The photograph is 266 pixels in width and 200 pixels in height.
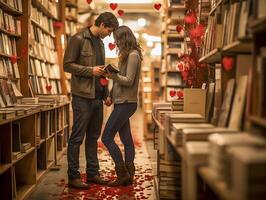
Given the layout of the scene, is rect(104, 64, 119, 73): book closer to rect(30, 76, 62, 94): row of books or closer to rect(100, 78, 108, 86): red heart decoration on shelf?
rect(100, 78, 108, 86): red heart decoration on shelf

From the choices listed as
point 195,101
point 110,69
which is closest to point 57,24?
point 110,69

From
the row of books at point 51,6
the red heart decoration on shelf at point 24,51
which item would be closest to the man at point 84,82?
the red heart decoration on shelf at point 24,51

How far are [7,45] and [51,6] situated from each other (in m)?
2.19

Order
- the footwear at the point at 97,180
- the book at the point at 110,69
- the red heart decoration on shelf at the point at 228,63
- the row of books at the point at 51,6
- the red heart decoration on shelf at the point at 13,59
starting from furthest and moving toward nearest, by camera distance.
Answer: the row of books at the point at 51,6 → the red heart decoration on shelf at the point at 13,59 → the footwear at the point at 97,180 → the book at the point at 110,69 → the red heart decoration on shelf at the point at 228,63

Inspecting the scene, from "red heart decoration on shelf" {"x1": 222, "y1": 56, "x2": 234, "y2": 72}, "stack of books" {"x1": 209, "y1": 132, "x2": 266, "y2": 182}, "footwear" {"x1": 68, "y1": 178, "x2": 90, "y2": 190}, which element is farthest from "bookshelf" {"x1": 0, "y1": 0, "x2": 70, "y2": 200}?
"stack of books" {"x1": 209, "y1": 132, "x2": 266, "y2": 182}

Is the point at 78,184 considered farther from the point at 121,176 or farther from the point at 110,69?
the point at 110,69

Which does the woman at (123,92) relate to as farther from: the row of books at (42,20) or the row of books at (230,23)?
the row of books at (42,20)

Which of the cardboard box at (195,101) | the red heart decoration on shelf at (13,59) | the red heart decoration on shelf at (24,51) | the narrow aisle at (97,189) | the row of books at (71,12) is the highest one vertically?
the row of books at (71,12)

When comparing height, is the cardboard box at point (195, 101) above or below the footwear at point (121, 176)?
above

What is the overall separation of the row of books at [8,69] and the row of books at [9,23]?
1.16 feet

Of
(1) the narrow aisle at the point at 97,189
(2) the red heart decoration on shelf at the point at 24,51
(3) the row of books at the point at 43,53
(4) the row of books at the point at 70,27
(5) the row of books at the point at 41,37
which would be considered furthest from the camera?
(4) the row of books at the point at 70,27

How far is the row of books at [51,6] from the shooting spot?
5.87 m

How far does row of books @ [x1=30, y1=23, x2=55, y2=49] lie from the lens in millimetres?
5414

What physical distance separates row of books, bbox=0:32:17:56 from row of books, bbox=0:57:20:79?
10 cm
